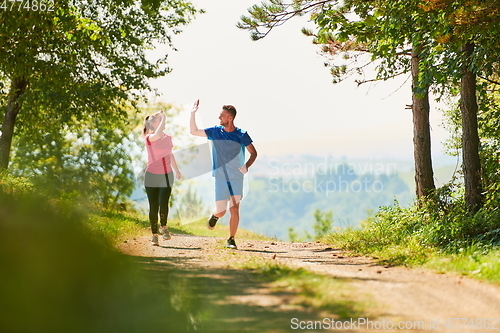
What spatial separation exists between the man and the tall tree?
7124 mm

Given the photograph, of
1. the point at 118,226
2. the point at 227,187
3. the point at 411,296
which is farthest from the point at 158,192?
the point at 411,296

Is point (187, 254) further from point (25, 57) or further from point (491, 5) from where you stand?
point (25, 57)

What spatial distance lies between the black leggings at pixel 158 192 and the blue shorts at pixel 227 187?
3.52 feet

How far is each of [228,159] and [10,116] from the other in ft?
54.8

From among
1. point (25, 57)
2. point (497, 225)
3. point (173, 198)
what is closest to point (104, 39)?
point (25, 57)

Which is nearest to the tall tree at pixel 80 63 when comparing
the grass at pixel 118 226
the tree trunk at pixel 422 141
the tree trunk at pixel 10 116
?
the tree trunk at pixel 10 116

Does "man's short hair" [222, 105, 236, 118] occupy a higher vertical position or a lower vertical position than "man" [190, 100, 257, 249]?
higher

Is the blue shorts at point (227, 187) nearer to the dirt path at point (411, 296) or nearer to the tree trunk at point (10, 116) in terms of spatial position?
the dirt path at point (411, 296)

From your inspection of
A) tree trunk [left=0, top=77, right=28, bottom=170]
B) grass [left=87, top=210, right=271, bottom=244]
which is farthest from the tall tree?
grass [left=87, top=210, right=271, bottom=244]

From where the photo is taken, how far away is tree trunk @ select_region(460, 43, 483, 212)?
10.8m

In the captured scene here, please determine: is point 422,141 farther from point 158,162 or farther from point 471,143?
point 158,162

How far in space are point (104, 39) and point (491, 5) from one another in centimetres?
1180

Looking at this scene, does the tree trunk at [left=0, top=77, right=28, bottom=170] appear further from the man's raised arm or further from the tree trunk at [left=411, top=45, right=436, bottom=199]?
Result: the tree trunk at [left=411, top=45, right=436, bottom=199]

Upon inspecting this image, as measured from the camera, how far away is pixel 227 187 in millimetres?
9539
